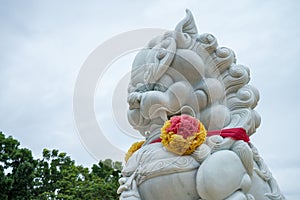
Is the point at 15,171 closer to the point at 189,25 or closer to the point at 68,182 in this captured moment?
the point at 68,182

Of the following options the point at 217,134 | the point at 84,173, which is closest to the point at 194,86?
the point at 217,134

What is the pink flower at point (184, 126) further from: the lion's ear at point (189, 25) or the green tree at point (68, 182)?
the green tree at point (68, 182)

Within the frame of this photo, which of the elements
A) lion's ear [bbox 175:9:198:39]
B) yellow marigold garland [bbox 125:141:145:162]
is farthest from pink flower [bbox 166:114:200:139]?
lion's ear [bbox 175:9:198:39]

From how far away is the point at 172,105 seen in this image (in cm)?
312

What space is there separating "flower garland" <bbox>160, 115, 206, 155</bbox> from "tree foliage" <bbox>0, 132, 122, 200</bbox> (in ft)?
24.8

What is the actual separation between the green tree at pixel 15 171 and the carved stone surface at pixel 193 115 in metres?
8.30

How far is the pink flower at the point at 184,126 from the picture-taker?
9.34 feet

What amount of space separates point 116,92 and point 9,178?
26.8 feet

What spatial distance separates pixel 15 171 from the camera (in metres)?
11.0

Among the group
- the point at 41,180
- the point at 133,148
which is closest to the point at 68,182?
the point at 41,180

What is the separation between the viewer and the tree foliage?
35.4ft

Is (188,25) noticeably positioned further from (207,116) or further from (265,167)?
(265,167)

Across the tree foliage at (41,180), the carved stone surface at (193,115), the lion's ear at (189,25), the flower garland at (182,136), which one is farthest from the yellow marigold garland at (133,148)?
the tree foliage at (41,180)

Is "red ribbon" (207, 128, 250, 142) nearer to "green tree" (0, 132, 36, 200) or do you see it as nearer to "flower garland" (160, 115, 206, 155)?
"flower garland" (160, 115, 206, 155)
